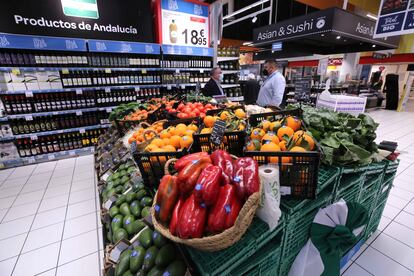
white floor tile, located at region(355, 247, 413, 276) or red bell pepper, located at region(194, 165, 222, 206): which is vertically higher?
red bell pepper, located at region(194, 165, 222, 206)

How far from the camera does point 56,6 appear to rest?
4285mm

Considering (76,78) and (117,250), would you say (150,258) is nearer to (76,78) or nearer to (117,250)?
(117,250)

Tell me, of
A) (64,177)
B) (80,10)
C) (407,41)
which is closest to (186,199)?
(64,177)

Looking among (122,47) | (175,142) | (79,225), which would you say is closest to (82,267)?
(79,225)

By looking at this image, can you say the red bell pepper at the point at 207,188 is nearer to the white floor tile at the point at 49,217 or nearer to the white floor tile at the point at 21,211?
the white floor tile at the point at 49,217

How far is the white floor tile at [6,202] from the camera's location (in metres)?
3.08

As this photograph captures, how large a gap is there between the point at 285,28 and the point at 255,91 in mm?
3855

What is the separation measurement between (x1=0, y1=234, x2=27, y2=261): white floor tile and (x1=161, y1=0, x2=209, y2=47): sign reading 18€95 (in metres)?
4.70

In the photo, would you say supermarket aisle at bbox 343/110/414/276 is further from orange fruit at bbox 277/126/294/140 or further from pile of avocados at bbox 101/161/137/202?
pile of avocados at bbox 101/161/137/202

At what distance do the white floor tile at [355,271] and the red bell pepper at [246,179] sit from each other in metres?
1.72

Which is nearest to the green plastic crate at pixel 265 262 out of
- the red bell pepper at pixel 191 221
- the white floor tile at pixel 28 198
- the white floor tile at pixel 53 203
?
the red bell pepper at pixel 191 221

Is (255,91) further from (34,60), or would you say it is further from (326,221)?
(326,221)

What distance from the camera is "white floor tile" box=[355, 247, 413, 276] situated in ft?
6.22

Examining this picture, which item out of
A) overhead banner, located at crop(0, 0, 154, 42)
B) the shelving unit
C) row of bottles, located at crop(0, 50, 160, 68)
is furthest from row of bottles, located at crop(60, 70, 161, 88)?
overhead banner, located at crop(0, 0, 154, 42)
